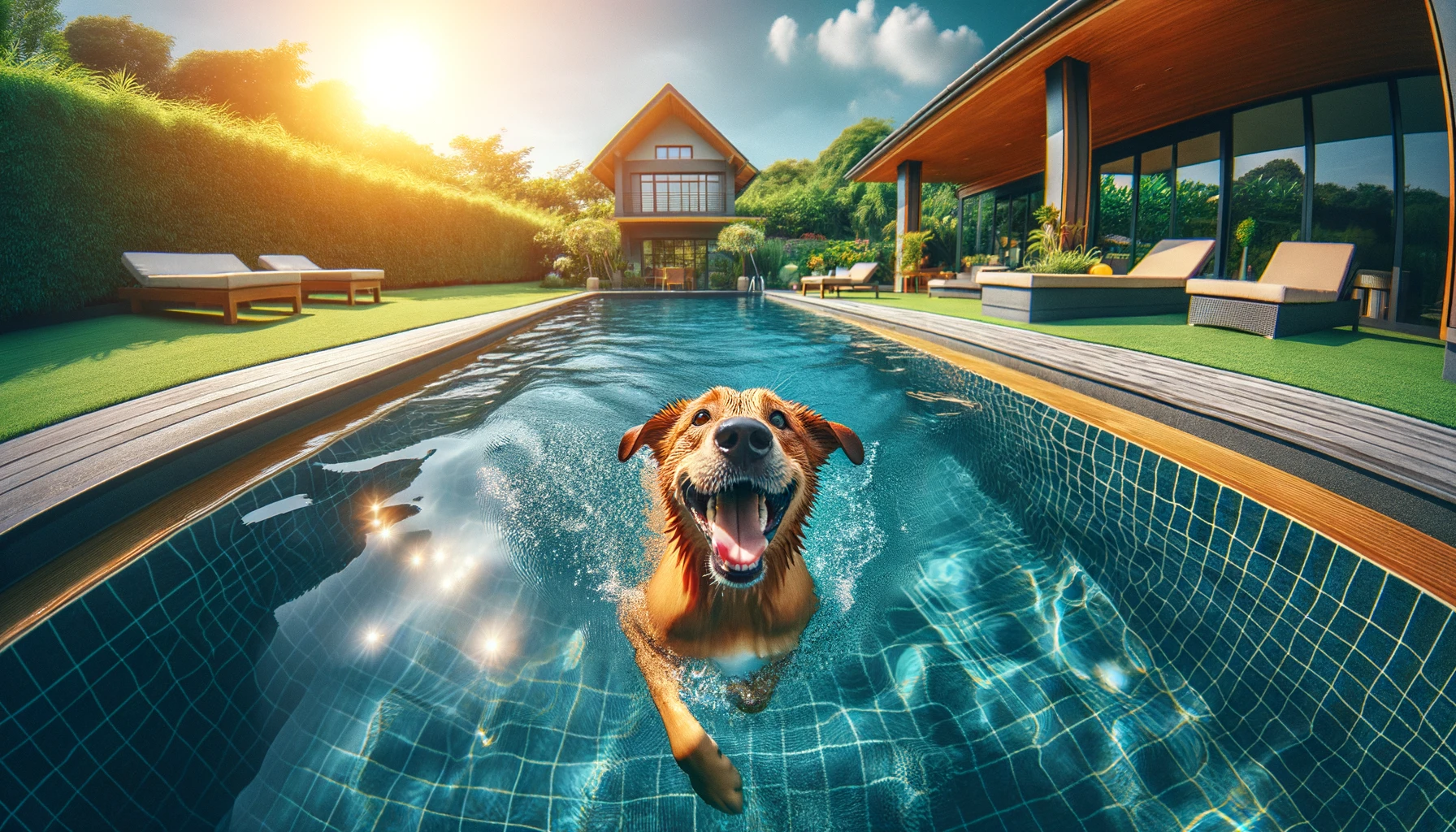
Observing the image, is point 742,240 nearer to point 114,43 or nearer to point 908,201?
point 908,201

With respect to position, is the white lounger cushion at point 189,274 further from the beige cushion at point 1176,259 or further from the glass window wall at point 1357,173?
the glass window wall at point 1357,173

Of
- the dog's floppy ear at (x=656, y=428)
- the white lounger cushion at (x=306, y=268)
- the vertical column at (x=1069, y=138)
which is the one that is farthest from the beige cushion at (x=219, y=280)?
the vertical column at (x=1069, y=138)

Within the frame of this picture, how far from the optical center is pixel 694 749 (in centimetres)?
160

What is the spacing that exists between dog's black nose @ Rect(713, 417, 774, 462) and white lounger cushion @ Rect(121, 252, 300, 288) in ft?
28.6

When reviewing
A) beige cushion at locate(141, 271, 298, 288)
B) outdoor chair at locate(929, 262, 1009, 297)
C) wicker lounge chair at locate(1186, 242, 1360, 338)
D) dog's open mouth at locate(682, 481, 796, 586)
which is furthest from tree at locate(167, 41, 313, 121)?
wicker lounge chair at locate(1186, 242, 1360, 338)

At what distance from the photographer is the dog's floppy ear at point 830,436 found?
6.91 feet

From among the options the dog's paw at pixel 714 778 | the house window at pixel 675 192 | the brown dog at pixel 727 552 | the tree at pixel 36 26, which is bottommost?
the dog's paw at pixel 714 778

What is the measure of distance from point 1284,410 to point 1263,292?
4494 millimetres

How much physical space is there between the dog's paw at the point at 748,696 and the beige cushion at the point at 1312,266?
28.9 feet

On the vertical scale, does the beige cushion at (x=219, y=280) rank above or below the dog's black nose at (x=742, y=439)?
above

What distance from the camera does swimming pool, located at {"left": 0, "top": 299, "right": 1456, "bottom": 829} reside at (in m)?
1.52

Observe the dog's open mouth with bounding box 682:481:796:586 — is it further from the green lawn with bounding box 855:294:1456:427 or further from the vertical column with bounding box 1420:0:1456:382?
the vertical column with bounding box 1420:0:1456:382

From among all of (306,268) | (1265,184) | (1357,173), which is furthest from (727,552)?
(1265,184)

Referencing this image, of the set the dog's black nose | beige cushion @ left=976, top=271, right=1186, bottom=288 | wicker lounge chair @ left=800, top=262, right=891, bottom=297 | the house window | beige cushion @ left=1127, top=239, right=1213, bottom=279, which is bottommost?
the dog's black nose
